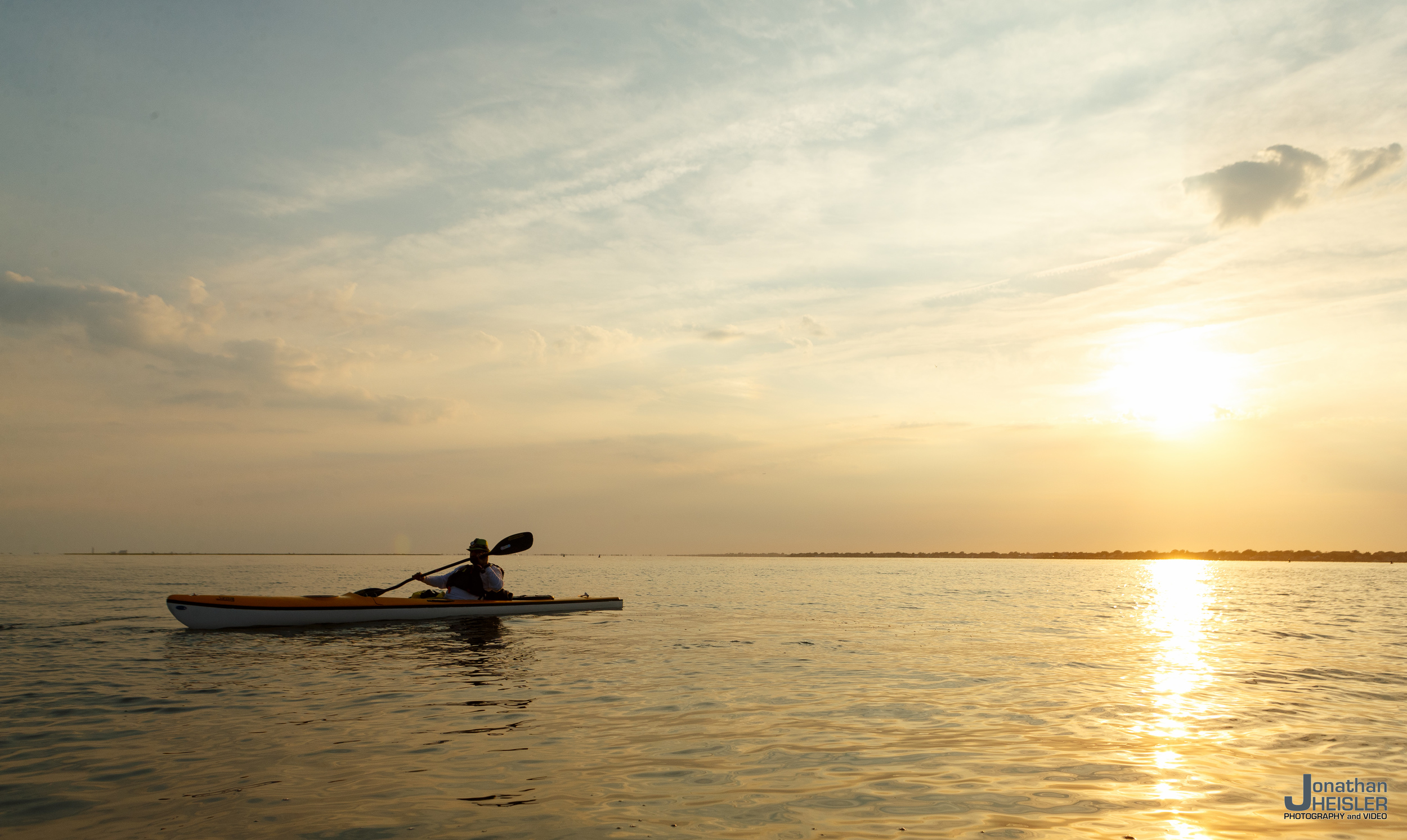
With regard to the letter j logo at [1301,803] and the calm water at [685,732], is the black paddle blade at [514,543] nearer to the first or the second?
the calm water at [685,732]

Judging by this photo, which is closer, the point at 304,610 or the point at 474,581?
the point at 304,610

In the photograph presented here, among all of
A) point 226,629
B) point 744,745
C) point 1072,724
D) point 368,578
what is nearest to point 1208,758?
point 1072,724

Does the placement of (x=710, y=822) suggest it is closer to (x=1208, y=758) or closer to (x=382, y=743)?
(x=382, y=743)

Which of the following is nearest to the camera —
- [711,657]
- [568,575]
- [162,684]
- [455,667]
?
[162,684]

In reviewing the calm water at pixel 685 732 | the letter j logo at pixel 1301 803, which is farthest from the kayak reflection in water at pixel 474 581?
the letter j logo at pixel 1301 803

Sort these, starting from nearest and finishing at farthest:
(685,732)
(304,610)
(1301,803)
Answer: (1301,803)
(685,732)
(304,610)

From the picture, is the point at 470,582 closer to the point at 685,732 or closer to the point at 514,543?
the point at 514,543

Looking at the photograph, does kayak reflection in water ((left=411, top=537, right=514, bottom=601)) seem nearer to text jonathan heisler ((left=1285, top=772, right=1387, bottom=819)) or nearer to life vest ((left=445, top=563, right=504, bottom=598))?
life vest ((left=445, top=563, right=504, bottom=598))

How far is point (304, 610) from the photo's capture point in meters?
19.3

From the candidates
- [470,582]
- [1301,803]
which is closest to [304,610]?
[470,582]

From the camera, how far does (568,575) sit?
72000mm

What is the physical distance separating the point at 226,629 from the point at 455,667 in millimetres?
9078

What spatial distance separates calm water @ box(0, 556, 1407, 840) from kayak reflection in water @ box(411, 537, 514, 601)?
2019mm

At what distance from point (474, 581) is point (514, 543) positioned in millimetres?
2879
